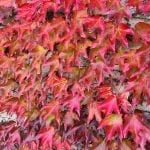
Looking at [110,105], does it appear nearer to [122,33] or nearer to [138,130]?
[138,130]

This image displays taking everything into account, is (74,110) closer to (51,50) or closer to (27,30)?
(51,50)

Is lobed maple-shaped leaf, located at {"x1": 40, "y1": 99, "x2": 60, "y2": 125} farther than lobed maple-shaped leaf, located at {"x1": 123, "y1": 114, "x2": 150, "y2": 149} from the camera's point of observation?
Yes

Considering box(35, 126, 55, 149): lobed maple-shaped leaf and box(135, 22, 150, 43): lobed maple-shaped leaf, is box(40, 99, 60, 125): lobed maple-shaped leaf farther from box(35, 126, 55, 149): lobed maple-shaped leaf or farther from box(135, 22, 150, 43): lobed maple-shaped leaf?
box(135, 22, 150, 43): lobed maple-shaped leaf

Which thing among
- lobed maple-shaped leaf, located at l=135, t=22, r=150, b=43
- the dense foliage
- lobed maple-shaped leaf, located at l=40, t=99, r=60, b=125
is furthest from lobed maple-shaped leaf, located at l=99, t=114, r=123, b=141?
lobed maple-shaped leaf, located at l=135, t=22, r=150, b=43

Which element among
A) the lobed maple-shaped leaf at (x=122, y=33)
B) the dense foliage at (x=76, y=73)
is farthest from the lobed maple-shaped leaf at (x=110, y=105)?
the lobed maple-shaped leaf at (x=122, y=33)

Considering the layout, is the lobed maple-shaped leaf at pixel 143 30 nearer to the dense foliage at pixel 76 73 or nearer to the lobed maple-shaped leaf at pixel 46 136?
the dense foliage at pixel 76 73

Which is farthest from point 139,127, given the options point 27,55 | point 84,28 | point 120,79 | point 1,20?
point 1,20

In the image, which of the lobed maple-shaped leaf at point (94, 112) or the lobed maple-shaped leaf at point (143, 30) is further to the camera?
the lobed maple-shaped leaf at point (94, 112)

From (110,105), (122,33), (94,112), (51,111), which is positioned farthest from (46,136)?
(122,33)
